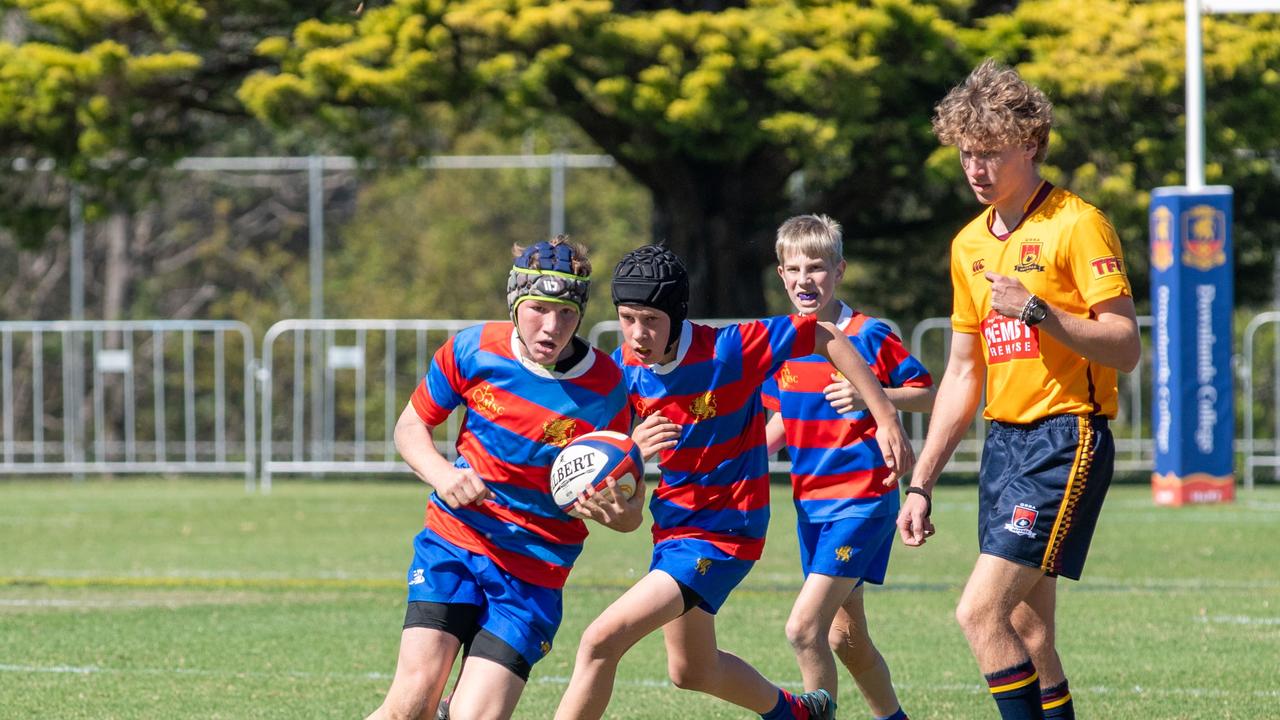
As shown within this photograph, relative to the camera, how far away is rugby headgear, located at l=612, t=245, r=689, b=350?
5.71m

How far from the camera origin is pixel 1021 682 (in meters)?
5.43

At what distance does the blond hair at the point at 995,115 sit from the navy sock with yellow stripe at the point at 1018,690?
5.14ft

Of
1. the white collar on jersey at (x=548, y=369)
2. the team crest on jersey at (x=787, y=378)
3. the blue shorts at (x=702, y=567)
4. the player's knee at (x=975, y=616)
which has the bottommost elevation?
the player's knee at (x=975, y=616)

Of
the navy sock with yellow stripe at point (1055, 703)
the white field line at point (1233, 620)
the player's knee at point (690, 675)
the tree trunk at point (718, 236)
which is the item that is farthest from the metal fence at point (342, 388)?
the navy sock with yellow stripe at point (1055, 703)

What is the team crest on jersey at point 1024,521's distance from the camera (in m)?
5.43

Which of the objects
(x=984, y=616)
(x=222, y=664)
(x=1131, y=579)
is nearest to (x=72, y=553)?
(x=222, y=664)

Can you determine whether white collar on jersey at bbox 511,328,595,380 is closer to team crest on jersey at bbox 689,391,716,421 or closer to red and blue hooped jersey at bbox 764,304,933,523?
team crest on jersey at bbox 689,391,716,421

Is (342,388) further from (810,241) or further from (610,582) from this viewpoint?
(810,241)

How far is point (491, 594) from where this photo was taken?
219 inches

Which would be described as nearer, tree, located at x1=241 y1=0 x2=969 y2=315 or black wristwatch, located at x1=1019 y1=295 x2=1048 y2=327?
black wristwatch, located at x1=1019 y1=295 x2=1048 y2=327

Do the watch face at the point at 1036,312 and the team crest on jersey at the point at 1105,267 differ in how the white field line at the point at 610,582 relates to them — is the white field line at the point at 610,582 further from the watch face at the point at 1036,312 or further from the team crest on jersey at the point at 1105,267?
the watch face at the point at 1036,312

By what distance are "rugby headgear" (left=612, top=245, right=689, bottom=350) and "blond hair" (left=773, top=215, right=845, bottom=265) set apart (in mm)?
946

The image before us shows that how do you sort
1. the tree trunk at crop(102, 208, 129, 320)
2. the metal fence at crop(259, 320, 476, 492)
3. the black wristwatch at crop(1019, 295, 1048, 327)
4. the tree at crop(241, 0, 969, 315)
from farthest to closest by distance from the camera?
the tree trunk at crop(102, 208, 129, 320), the metal fence at crop(259, 320, 476, 492), the tree at crop(241, 0, 969, 315), the black wristwatch at crop(1019, 295, 1048, 327)

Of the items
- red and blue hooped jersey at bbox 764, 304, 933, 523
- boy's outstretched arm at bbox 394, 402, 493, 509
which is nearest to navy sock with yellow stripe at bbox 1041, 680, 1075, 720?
red and blue hooped jersey at bbox 764, 304, 933, 523
